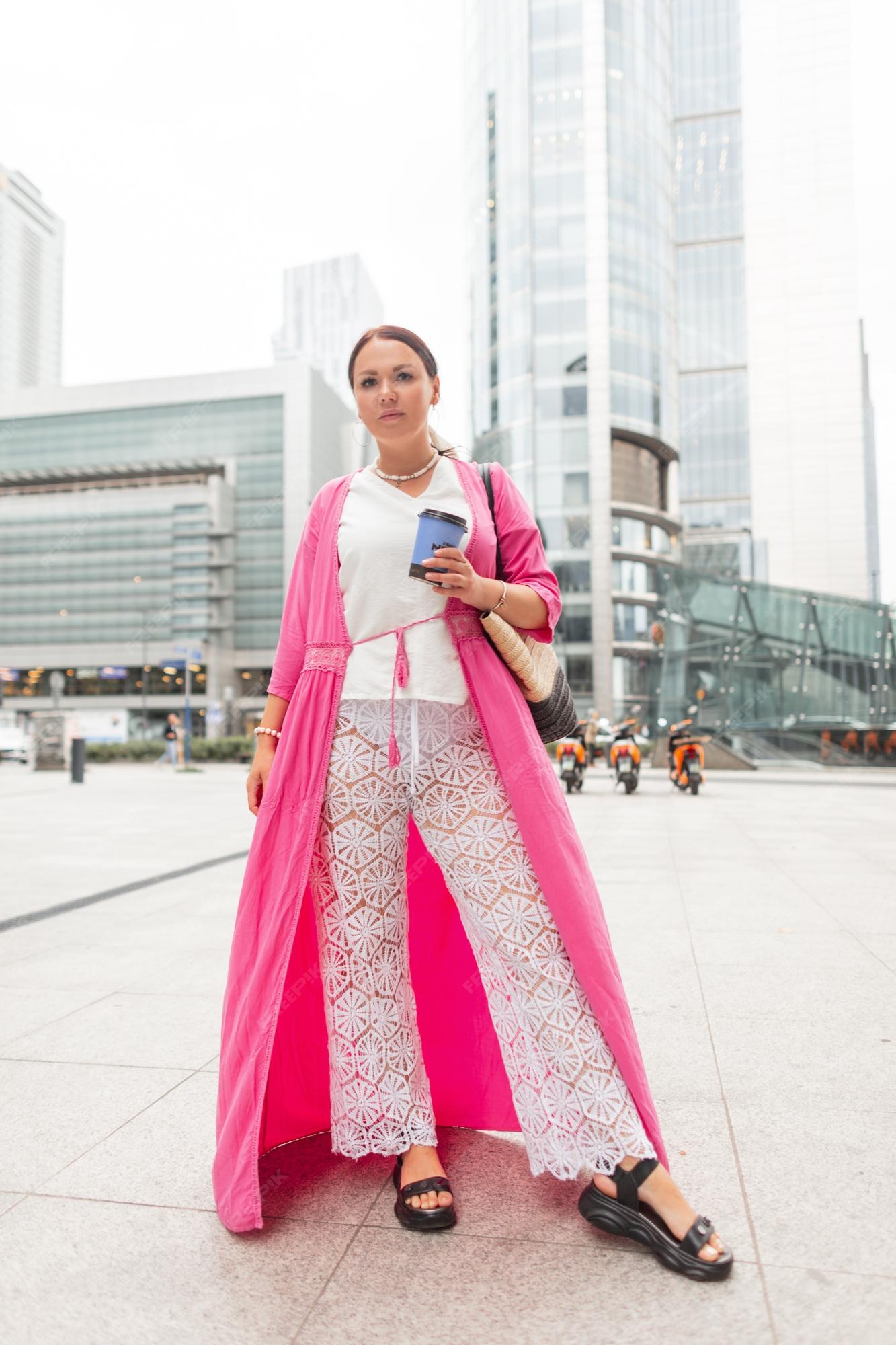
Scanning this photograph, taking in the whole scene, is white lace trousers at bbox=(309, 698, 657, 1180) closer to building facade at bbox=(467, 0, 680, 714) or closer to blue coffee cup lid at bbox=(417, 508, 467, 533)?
blue coffee cup lid at bbox=(417, 508, 467, 533)

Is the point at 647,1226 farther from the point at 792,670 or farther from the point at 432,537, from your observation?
the point at 792,670

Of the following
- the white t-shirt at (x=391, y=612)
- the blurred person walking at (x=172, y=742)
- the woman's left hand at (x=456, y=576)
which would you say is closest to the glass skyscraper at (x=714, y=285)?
the blurred person walking at (x=172, y=742)

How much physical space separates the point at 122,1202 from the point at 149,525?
274 feet

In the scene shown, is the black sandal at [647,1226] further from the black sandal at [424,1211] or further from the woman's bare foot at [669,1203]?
the black sandal at [424,1211]

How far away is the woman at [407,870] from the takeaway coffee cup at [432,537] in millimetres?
18

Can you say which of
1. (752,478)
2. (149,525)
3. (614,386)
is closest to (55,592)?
(149,525)

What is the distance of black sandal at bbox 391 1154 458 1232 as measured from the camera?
1777 millimetres

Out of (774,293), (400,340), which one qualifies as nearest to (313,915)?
(400,340)

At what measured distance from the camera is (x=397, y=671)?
1.91m

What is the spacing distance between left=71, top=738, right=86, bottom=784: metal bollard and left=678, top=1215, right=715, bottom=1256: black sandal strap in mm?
19567

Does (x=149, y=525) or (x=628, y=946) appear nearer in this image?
(x=628, y=946)

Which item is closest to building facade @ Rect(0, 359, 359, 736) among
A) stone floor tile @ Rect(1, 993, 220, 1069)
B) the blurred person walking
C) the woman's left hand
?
the blurred person walking

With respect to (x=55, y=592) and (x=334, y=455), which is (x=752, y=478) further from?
(x=55, y=592)

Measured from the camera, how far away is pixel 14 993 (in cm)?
360
